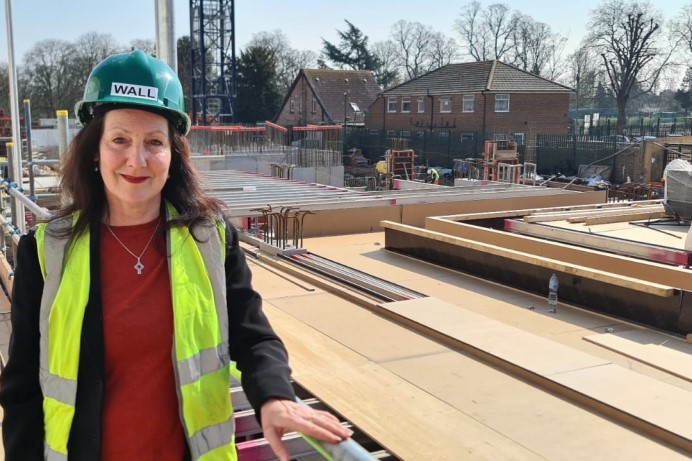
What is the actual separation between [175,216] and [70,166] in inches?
14.7

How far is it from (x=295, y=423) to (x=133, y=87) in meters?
1.05

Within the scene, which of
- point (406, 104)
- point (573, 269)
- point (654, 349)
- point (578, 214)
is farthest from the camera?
point (406, 104)

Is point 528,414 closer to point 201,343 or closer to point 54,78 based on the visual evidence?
point 201,343

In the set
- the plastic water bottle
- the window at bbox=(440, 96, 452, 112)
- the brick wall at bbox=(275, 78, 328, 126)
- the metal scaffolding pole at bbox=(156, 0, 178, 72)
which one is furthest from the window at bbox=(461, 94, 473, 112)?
the metal scaffolding pole at bbox=(156, 0, 178, 72)

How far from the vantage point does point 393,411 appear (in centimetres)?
434

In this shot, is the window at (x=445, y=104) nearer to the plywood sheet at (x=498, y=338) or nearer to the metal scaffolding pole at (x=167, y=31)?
the plywood sheet at (x=498, y=338)

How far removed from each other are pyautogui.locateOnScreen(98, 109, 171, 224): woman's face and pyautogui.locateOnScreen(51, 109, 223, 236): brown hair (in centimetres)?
6

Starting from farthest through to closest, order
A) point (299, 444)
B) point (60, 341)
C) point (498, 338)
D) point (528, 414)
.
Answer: point (498, 338) < point (528, 414) < point (299, 444) < point (60, 341)

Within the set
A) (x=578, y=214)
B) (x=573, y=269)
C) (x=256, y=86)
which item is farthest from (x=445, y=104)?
(x=573, y=269)

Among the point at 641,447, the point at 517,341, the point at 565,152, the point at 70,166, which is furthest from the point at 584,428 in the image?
the point at 565,152

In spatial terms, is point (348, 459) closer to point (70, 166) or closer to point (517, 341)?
point (70, 166)

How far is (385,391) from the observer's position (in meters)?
4.79

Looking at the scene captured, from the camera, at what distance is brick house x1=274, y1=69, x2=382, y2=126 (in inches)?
2314

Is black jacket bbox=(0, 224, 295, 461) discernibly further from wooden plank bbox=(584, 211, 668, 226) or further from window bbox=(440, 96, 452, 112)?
window bbox=(440, 96, 452, 112)
